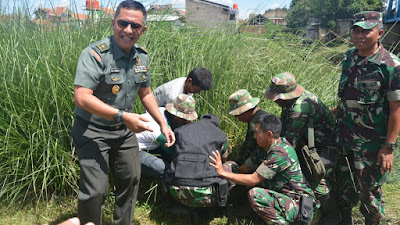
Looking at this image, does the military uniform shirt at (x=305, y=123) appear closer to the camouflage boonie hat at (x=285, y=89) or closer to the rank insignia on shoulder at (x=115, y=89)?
the camouflage boonie hat at (x=285, y=89)

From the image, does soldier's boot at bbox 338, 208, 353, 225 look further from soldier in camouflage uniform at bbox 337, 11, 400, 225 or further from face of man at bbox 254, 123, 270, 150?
face of man at bbox 254, 123, 270, 150

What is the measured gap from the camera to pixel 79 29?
332cm

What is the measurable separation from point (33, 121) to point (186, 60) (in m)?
1.75

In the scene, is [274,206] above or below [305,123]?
below

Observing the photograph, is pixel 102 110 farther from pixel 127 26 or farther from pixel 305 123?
pixel 305 123

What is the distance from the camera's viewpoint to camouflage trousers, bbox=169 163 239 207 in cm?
258

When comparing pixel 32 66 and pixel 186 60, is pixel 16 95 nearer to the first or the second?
pixel 32 66

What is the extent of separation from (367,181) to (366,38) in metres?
1.05

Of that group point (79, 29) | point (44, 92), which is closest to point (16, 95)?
point (44, 92)

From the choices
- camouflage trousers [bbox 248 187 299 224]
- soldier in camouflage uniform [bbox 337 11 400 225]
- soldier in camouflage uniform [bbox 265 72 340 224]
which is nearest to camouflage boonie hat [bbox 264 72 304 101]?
soldier in camouflage uniform [bbox 265 72 340 224]

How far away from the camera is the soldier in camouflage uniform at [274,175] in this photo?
2.43 metres

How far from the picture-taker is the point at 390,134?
7.53ft

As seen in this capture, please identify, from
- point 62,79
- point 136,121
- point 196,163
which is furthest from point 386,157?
point 62,79

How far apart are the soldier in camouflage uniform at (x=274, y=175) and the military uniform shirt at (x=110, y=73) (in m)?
0.76
